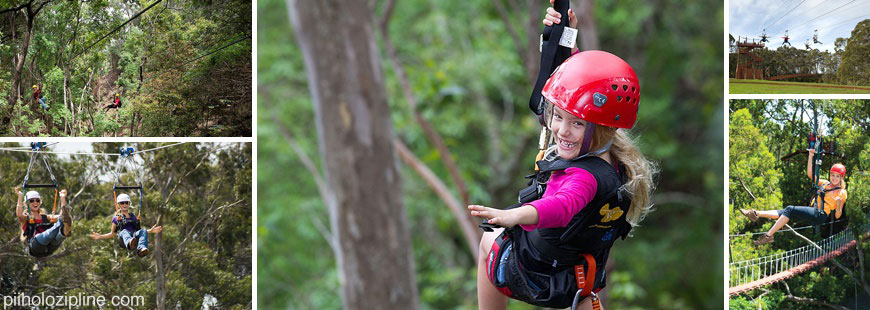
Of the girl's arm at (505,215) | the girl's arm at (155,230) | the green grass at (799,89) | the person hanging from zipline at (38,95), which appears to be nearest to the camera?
the girl's arm at (505,215)

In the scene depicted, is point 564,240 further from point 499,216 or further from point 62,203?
point 62,203

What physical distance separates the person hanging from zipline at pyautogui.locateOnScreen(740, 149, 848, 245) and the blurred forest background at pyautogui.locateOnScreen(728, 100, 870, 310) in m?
0.04

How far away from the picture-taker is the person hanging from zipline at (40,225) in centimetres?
462

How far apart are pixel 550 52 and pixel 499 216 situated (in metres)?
0.68

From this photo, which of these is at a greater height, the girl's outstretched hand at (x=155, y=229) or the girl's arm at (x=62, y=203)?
the girl's arm at (x=62, y=203)

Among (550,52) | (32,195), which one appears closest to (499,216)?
(550,52)

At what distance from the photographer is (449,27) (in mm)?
6809

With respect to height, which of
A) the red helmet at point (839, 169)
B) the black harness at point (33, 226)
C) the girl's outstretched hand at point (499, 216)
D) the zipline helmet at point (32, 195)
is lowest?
the black harness at point (33, 226)

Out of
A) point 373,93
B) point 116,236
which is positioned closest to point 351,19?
point 373,93

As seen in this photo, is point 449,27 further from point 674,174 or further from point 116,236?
point 116,236

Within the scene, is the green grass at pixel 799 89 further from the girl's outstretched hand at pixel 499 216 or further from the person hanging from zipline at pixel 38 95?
the person hanging from zipline at pixel 38 95

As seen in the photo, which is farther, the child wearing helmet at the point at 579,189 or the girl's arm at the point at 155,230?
the girl's arm at the point at 155,230

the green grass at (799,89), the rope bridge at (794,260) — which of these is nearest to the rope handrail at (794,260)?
the rope bridge at (794,260)

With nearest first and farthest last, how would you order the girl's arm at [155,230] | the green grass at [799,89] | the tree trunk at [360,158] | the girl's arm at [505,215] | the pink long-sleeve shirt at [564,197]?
the girl's arm at [505,215] → the pink long-sleeve shirt at [564,197] → the tree trunk at [360,158] → the green grass at [799,89] → the girl's arm at [155,230]
